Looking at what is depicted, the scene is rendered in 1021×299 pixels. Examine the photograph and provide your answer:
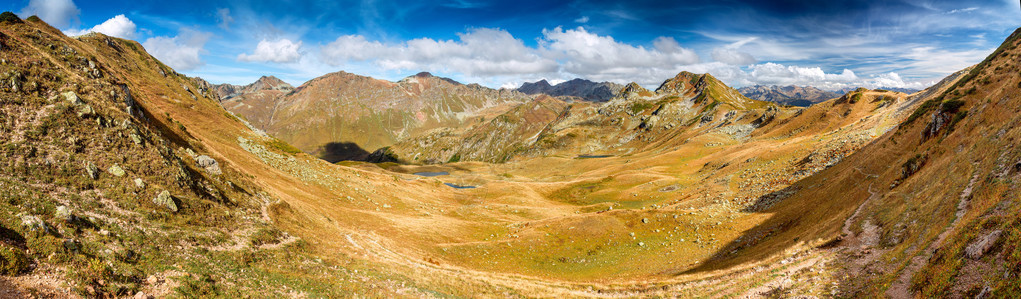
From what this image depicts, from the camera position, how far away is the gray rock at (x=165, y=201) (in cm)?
2595

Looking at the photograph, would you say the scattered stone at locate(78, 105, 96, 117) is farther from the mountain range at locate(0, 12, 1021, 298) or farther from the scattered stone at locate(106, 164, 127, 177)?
the scattered stone at locate(106, 164, 127, 177)

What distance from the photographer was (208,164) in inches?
1596

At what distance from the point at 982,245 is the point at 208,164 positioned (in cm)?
6099

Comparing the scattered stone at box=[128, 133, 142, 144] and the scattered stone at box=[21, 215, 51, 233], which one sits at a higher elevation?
the scattered stone at box=[128, 133, 142, 144]

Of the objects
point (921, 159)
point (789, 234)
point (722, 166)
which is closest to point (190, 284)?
point (789, 234)

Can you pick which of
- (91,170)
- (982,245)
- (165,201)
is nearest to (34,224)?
(165,201)

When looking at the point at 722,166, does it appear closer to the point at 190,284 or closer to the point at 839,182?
the point at 839,182

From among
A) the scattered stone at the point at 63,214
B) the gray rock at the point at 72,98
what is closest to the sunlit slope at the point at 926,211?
the scattered stone at the point at 63,214

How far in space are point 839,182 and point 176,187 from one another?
7261 centimetres

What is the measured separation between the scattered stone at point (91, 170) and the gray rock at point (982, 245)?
166 ft

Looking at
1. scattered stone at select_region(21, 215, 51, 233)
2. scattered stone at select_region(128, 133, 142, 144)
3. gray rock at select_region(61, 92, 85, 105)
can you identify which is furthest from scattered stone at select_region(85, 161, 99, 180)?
gray rock at select_region(61, 92, 85, 105)

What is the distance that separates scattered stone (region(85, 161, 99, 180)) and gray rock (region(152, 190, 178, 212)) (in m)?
3.79

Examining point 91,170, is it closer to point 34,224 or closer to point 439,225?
point 34,224

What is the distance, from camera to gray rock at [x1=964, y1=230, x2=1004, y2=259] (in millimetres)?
14315
